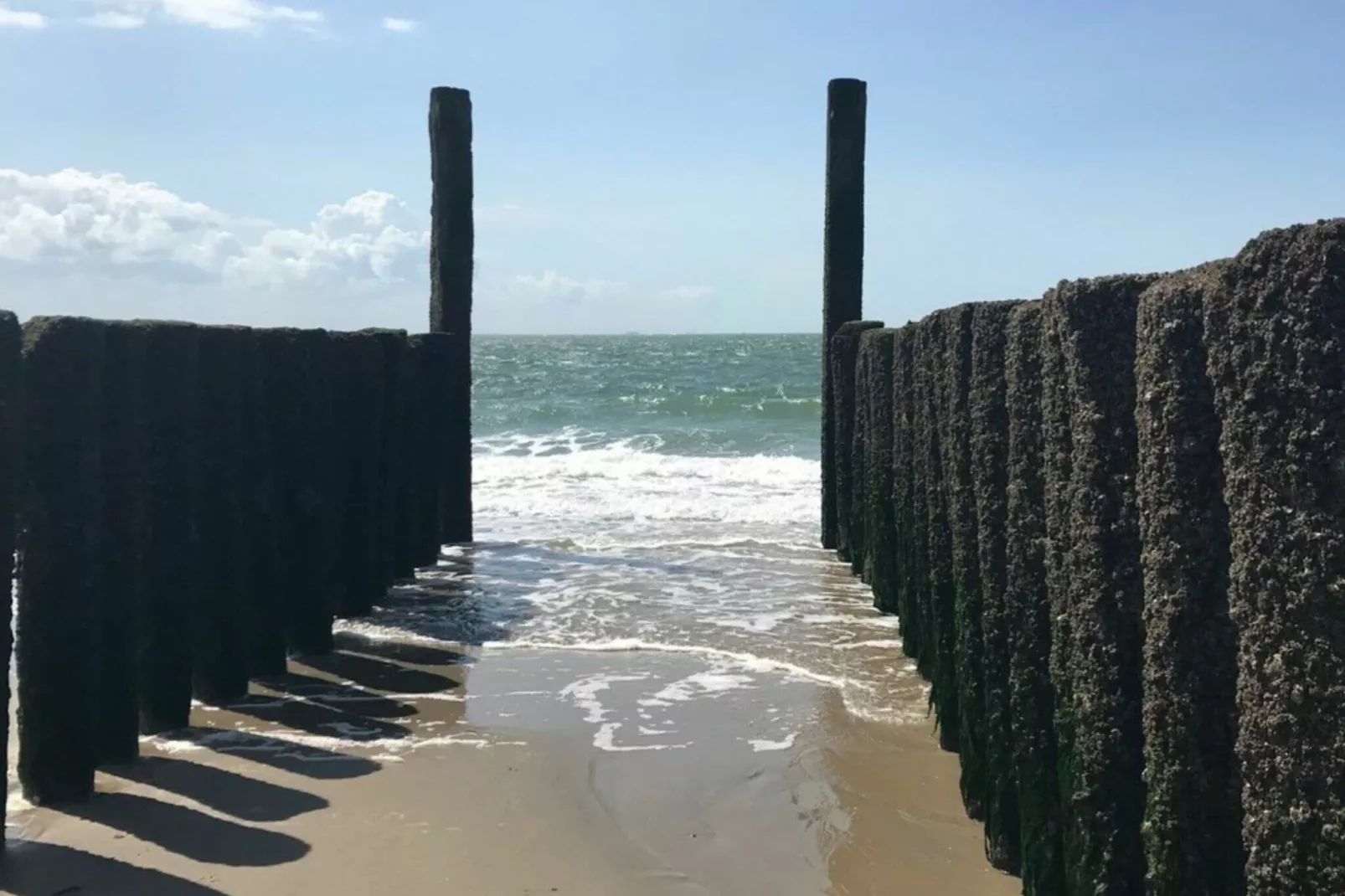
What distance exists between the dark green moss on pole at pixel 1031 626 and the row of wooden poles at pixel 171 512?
368cm

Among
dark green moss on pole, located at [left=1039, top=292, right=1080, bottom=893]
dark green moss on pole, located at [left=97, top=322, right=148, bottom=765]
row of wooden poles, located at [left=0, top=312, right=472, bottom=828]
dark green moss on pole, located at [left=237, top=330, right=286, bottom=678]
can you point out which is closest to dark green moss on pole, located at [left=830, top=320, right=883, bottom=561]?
row of wooden poles, located at [left=0, top=312, right=472, bottom=828]

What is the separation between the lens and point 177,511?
20.3 ft

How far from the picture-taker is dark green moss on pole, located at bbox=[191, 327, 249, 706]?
21.5 feet

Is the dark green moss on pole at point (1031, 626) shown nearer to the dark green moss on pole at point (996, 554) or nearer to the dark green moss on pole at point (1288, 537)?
the dark green moss on pole at point (996, 554)

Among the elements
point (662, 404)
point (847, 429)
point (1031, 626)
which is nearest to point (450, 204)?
point (847, 429)

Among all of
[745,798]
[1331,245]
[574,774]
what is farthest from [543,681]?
[1331,245]

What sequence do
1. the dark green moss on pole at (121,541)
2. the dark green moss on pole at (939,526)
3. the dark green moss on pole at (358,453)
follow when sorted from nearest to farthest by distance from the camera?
the dark green moss on pole at (121,541) < the dark green moss on pole at (939,526) < the dark green moss on pole at (358,453)

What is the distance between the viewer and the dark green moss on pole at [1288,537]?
2168 mm

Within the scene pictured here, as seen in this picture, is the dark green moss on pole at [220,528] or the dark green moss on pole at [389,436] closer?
the dark green moss on pole at [220,528]

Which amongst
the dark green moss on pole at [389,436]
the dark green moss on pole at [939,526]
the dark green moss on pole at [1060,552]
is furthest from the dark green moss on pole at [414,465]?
the dark green moss on pole at [1060,552]

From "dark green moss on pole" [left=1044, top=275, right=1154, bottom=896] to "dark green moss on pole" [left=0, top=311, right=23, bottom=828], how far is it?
3805 mm

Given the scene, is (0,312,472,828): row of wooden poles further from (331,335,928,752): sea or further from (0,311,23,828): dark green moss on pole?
(331,335,928,752): sea

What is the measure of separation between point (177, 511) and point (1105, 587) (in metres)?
4.73

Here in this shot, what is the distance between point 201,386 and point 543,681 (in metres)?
2.62
